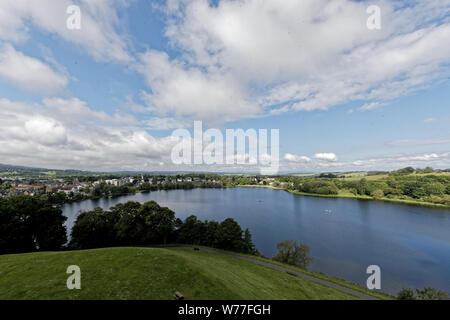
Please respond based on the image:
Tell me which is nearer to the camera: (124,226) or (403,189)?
(124,226)

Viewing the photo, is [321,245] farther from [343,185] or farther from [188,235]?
[343,185]

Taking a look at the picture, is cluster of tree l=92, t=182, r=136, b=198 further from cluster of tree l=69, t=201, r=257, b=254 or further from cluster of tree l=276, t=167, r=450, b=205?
cluster of tree l=276, t=167, r=450, b=205

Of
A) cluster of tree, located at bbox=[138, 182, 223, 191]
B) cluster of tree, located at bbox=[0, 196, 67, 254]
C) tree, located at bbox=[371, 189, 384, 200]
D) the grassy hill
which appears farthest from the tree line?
cluster of tree, located at bbox=[138, 182, 223, 191]

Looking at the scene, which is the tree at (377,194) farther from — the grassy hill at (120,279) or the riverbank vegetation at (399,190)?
the grassy hill at (120,279)

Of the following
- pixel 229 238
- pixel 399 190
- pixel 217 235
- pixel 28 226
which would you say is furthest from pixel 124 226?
pixel 399 190

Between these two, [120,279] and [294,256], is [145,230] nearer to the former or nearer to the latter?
[120,279]

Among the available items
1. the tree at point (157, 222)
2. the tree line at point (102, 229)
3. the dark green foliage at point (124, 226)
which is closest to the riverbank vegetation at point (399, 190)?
the tree line at point (102, 229)
